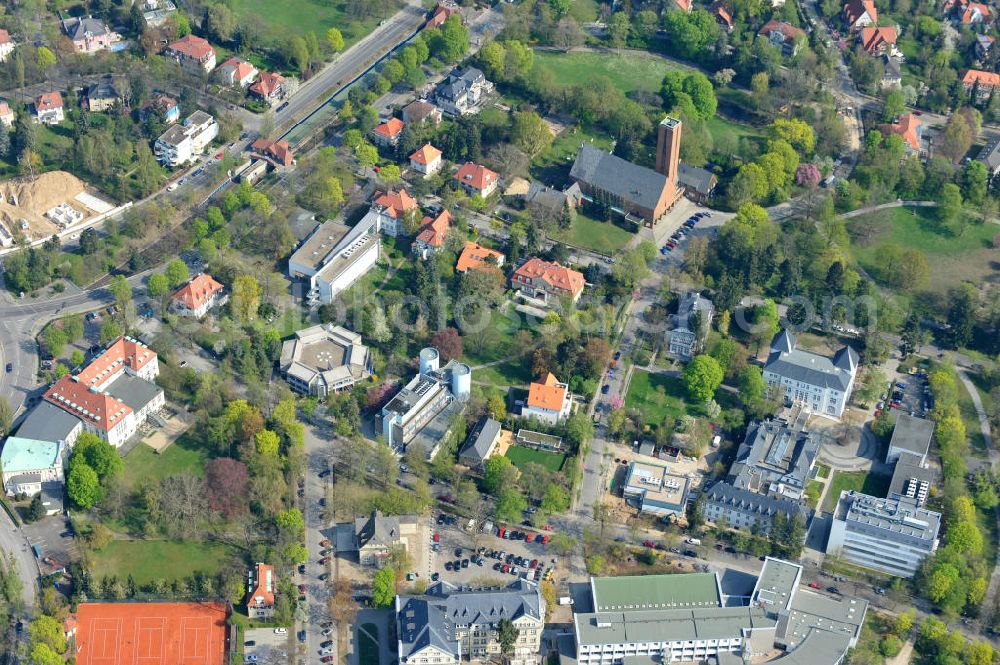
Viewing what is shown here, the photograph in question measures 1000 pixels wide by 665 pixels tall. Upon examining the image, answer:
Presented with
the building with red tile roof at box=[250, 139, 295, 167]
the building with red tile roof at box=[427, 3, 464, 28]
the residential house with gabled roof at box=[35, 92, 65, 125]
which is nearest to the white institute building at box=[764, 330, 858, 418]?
the building with red tile roof at box=[250, 139, 295, 167]

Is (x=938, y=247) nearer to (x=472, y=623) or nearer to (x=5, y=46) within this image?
(x=472, y=623)

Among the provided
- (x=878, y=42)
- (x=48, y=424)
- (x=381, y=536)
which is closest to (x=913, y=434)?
(x=381, y=536)

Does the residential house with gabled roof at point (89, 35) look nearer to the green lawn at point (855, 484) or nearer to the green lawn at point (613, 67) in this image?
the green lawn at point (613, 67)

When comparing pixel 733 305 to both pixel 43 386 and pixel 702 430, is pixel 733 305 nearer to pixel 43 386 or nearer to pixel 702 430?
pixel 702 430

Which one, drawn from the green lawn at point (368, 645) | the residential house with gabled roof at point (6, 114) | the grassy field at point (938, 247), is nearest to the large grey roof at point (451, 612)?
the green lawn at point (368, 645)

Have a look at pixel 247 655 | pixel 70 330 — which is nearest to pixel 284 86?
pixel 70 330

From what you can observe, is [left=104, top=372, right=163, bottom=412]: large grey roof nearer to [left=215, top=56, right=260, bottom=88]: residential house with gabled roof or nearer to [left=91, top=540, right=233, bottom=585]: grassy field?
[left=91, top=540, right=233, bottom=585]: grassy field
